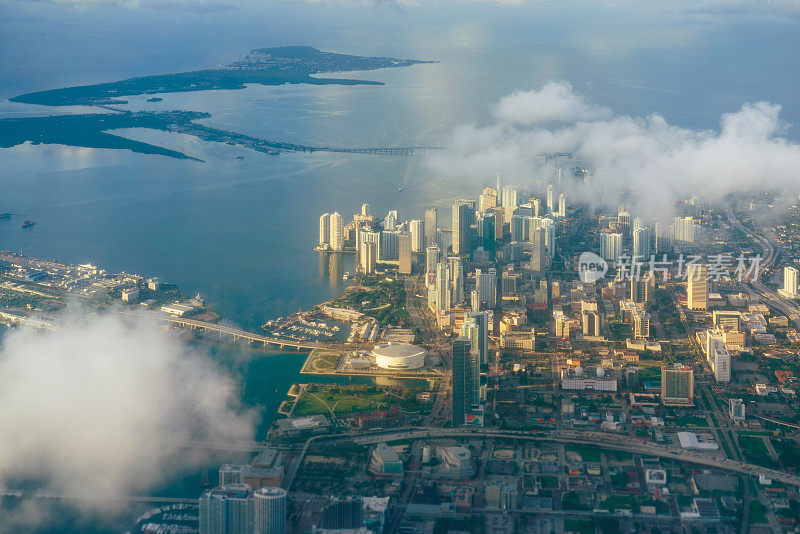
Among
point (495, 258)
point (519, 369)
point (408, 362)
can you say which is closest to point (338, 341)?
point (408, 362)

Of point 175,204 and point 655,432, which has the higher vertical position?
point 175,204

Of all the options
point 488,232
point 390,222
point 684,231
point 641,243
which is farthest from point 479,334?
point 684,231

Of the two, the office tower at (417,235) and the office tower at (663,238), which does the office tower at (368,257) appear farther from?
the office tower at (663,238)

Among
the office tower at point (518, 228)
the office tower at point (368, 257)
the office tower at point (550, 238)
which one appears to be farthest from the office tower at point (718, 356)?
the office tower at point (368, 257)

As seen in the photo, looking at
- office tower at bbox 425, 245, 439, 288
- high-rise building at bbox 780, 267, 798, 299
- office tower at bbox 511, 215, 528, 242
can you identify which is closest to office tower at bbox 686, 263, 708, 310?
high-rise building at bbox 780, 267, 798, 299

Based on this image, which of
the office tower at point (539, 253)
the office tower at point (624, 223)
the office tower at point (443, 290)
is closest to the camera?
the office tower at point (443, 290)

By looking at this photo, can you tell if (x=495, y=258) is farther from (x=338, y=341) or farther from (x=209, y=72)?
(x=209, y=72)
